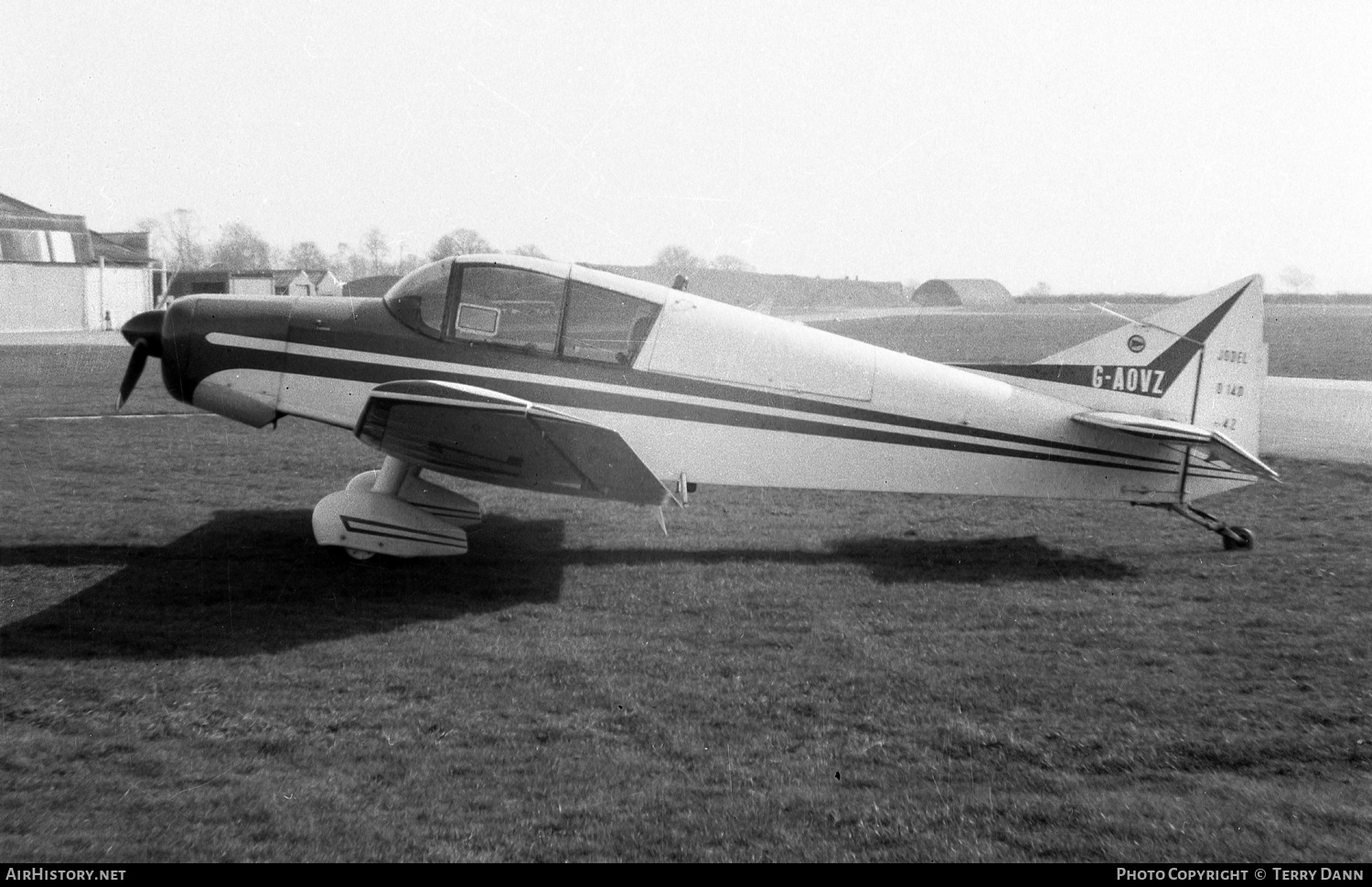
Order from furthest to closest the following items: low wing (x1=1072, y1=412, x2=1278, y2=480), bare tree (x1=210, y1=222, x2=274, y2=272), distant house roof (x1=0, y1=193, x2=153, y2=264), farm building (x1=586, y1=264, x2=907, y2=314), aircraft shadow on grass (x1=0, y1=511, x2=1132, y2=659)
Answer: distant house roof (x1=0, y1=193, x2=153, y2=264) < bare tree (x1=210, y1=222, x2=274, y2=272) < farm building (x1=586, y1=264, x2=907, y2=314) < low wing (x1=1072, y1=412, x2=1278, y2=480) < aircraft shadow on grass (x1=0, y1=511, x2=1132, y2=659)

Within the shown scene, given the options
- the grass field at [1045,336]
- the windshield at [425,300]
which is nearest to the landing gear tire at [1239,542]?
the windshield at [425,300]

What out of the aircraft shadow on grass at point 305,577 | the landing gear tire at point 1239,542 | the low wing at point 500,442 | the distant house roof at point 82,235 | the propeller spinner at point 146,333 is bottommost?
the aircraft shadow on grass at point 305,577

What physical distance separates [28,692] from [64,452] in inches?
302

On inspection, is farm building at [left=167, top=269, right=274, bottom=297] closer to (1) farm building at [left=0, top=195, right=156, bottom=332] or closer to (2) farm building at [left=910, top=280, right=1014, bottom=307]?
(1) farm building at [left=0, top=195, right=156, bottom=332]

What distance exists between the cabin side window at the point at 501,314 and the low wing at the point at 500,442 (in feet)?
1.53

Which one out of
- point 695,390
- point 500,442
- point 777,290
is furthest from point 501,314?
point 777,290

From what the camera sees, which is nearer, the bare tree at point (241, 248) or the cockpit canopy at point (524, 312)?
the cockpit canopy at point (524, 312)

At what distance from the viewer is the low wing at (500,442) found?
6.55 metres

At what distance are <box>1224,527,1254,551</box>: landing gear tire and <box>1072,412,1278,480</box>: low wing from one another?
0.66 m

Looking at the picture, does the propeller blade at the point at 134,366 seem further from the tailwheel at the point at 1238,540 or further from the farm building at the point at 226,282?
the farm building at the point at 226,282

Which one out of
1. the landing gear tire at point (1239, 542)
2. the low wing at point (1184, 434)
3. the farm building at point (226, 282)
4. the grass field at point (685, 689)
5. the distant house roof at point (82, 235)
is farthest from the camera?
the farm building at point (226, 282)

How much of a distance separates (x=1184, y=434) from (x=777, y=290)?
8.81 m

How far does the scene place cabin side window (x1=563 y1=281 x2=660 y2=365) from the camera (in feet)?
24.2

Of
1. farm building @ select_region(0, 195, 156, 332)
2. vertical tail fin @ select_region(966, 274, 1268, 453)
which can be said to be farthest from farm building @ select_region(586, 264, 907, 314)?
farm building @ select_region(0, 195, 156, 332)
